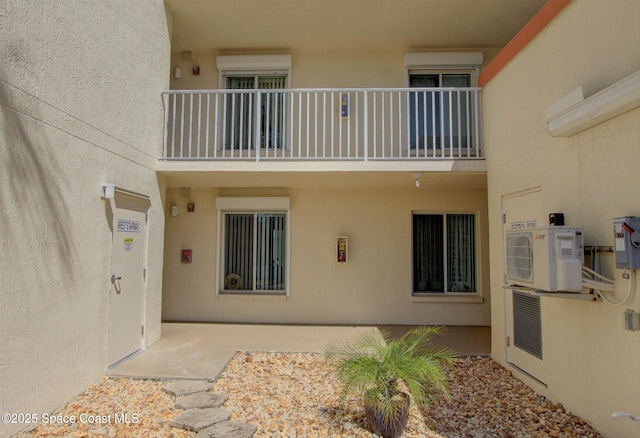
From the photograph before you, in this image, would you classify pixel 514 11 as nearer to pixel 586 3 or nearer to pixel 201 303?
pixel 586 3

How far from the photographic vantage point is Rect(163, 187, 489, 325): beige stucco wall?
778 cm

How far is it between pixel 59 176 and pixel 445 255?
21.8ft

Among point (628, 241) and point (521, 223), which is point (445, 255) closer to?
point (521, 223)

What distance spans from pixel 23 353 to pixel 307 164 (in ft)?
14.2

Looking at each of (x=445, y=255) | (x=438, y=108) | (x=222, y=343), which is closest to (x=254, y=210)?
(x=222, y=343)

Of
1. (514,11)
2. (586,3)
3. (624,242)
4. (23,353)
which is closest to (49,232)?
(23,353)

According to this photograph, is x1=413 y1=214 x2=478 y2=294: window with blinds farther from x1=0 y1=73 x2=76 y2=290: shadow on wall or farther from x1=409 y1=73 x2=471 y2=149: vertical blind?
x1=0 y1=73 x2=76 y2=290: shadow on wall

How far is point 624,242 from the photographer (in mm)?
3086

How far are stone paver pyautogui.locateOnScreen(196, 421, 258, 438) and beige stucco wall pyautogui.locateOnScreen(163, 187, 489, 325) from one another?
4155mm

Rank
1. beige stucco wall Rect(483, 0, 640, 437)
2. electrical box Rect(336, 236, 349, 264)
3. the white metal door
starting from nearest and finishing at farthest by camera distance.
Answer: beige stucco wall Rect(483, 0, 640, 437) < the white metal door < electrical box Rect(336, 236, 349, 264)

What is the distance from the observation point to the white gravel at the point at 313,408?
365 centimetres

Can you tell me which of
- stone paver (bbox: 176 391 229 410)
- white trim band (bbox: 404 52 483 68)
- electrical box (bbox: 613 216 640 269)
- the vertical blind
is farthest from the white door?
white trim band (bbox: 404 52 483 68)

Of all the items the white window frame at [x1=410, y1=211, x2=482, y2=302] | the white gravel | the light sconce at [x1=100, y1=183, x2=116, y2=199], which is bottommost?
the white gravel

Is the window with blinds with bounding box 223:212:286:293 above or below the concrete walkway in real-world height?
above
